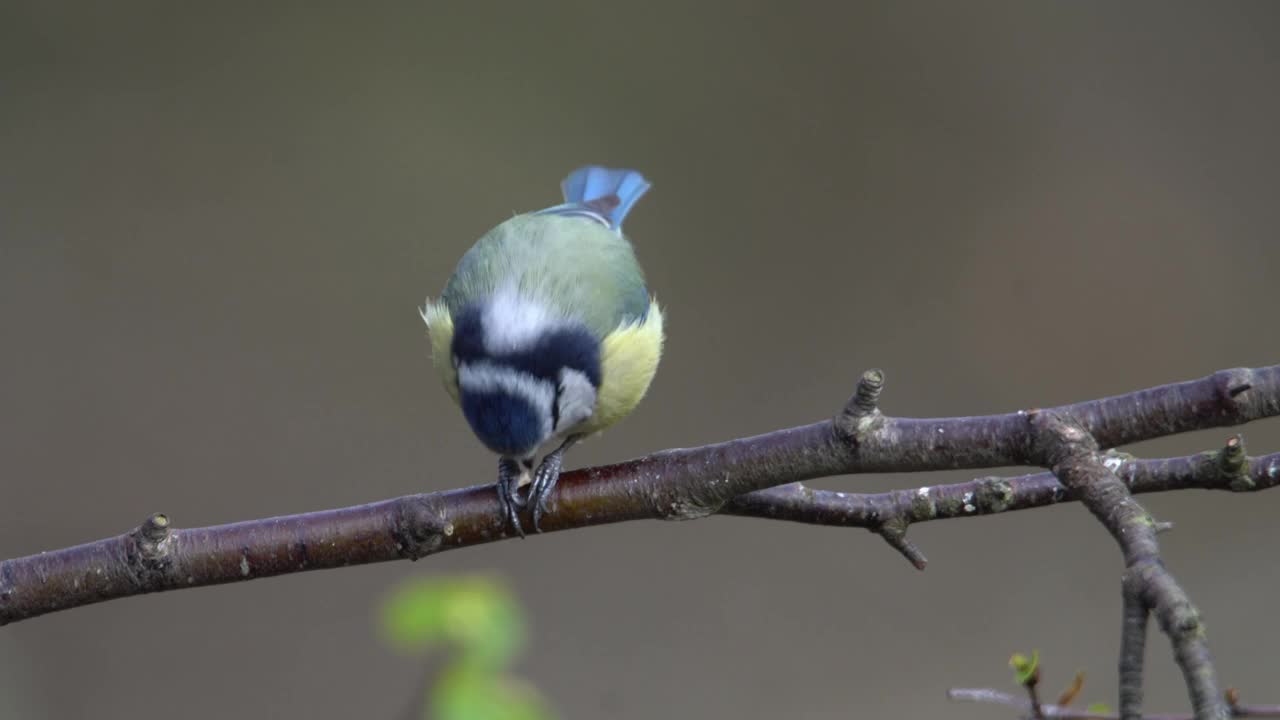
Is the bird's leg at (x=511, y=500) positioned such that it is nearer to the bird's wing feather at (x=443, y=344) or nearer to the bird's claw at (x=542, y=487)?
the bird's claw at (x=542, y=487)

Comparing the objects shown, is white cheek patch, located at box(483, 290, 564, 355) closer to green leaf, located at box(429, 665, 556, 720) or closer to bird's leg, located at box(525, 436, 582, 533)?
bird's leg, located at box(525, 436, 582, 533)

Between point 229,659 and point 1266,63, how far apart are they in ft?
10.5

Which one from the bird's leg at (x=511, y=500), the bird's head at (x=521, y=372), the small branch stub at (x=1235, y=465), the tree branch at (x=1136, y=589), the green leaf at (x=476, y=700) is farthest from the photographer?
the bird's head at (x=521, y=372)

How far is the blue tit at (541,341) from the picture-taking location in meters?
1.66

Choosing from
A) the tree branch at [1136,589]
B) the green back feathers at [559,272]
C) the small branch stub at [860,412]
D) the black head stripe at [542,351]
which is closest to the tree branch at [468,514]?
the small branch stub at [860,412]

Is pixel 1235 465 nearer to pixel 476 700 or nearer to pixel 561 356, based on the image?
pixel 476 700

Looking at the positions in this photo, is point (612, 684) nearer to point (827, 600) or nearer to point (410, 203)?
point (827, 600)

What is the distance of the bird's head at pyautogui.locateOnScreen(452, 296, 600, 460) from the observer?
165cm

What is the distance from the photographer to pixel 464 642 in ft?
4.49

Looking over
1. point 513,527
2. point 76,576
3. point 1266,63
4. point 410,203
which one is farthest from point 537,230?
point 1266,63

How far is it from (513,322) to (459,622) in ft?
1.75

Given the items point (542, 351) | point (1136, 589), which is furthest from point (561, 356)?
point (1136, 589)

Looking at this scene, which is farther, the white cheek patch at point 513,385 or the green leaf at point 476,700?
the white cheek patch at point 513,385

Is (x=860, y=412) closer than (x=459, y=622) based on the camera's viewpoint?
Yes
